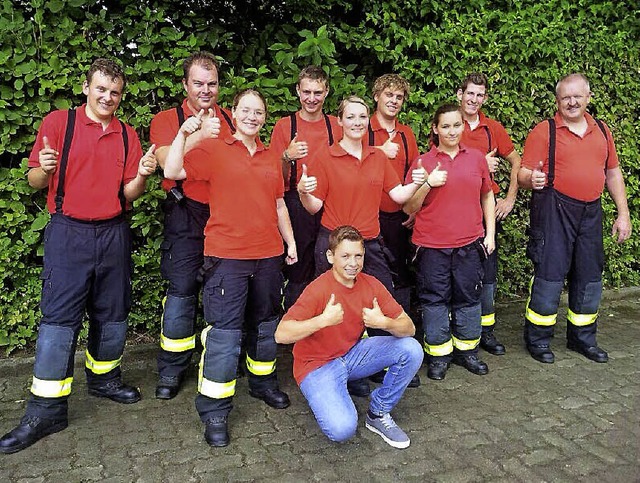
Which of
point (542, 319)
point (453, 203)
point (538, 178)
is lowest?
point (542, 319)

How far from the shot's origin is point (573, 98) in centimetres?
Answer: 478

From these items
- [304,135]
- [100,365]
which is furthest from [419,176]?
[100,365]

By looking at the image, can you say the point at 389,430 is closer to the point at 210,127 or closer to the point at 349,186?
the point at 349,186

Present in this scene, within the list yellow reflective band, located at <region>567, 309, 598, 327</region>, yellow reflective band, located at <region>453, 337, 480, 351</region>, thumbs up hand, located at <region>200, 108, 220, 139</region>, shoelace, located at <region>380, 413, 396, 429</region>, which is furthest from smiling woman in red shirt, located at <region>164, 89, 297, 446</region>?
yellow reflective band, located at <region>567, 309, 598, 327</region>

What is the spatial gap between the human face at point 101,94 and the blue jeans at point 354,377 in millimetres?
2007

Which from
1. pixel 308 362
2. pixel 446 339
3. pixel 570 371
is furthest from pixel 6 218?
pixel 570 371

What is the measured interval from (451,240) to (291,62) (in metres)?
1.97

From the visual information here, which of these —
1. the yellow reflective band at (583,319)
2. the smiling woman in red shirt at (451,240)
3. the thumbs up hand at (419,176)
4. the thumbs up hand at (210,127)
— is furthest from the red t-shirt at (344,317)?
the yellow reflective band at (583,319)

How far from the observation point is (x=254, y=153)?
3.80 meters

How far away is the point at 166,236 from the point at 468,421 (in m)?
2.35

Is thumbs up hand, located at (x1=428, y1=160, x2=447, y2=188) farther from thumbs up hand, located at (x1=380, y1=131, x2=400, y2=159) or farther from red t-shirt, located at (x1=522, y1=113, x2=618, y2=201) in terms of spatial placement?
red t-shirt, located at (x1=522, y1=113, x2=618, y2=201)

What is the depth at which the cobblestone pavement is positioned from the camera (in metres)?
3.36

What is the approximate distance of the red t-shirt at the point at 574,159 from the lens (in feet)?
15.9

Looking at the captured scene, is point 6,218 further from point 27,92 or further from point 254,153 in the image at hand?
point 254,153
